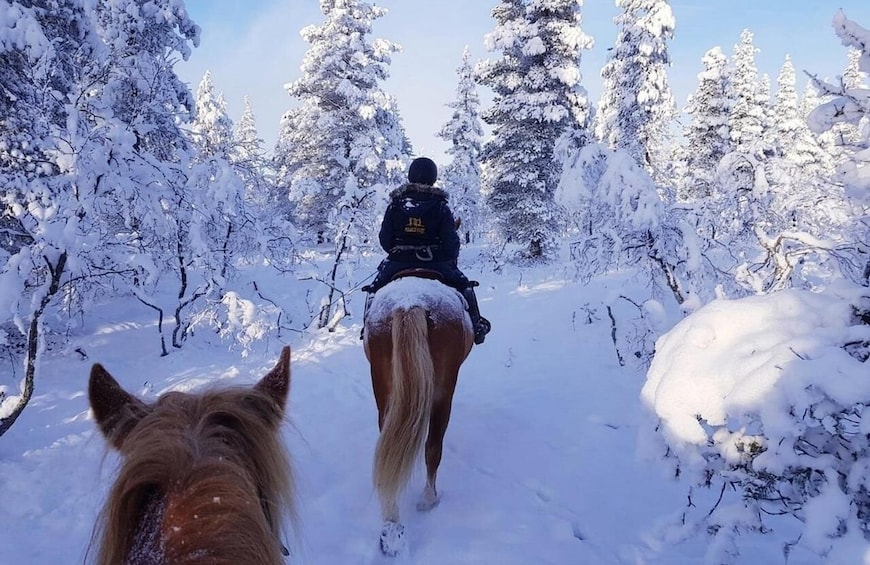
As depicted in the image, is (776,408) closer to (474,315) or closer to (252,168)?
(474,315)

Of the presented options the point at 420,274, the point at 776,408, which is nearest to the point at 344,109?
the point at 420,274

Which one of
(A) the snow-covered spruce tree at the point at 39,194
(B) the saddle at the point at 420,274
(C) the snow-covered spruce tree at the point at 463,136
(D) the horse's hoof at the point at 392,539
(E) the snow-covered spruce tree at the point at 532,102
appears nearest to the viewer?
(D) the horse's hoof at the point at 392,539

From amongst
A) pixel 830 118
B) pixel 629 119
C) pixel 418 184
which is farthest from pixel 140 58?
pixel 629 119

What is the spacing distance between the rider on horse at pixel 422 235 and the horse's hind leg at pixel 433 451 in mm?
1208

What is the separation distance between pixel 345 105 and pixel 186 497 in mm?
20259

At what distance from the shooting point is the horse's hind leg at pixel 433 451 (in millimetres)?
4051

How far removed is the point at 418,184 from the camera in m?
4.93

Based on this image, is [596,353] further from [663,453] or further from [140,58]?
[140,58]

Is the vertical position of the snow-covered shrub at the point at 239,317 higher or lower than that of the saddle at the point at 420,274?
lower

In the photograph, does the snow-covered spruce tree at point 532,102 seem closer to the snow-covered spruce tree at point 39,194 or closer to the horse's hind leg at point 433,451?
the snow-covered spruce tree at point 39,194

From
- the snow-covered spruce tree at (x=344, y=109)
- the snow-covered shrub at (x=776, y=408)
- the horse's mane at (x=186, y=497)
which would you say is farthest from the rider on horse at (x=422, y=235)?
the snow-covered spruce tree at (x=344, y=109)

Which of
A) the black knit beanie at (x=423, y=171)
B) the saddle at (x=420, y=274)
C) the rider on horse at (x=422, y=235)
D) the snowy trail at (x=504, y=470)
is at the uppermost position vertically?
the black knit beanie at (x=423, y=171)

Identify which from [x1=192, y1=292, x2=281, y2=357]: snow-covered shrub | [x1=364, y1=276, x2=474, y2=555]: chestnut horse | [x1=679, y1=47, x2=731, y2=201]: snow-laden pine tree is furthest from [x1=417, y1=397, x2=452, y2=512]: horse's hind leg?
[x1=679, y1=47, x2=731, y2=201]: snow-laden pine tree

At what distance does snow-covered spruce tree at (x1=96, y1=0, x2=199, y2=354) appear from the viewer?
5.32 m
